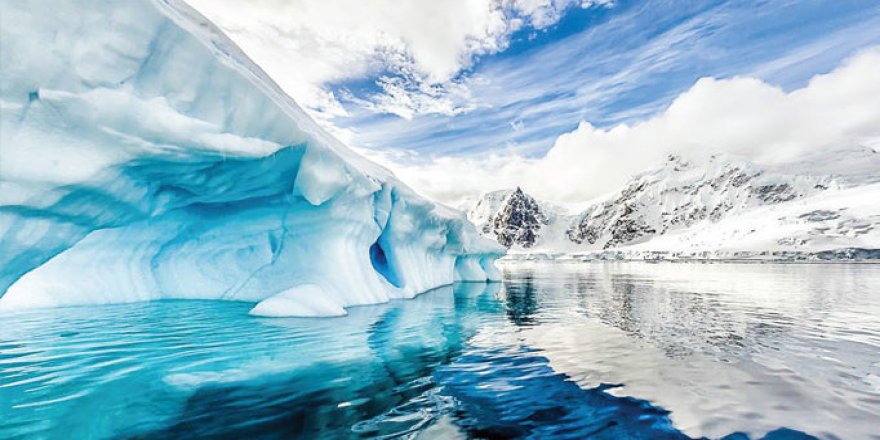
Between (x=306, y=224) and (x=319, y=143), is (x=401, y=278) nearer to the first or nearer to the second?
(x=306, y=224)

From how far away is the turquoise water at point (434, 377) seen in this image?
4.36 metres

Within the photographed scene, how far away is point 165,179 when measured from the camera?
930 cm

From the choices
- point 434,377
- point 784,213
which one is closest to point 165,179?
point 434,377

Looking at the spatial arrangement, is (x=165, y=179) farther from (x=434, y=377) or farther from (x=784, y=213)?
(x=784, y=213)

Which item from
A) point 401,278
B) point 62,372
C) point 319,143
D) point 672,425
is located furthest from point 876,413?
point 401,278

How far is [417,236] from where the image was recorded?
21.0 m

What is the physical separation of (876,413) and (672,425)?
2.50 meters

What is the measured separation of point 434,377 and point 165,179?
313 inches

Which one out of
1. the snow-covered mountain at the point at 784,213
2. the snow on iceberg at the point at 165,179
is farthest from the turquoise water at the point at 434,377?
the snow-covered mountain at the point at 784,213

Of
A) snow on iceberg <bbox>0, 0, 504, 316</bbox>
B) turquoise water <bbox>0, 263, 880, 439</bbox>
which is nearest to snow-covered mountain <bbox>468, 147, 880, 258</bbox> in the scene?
turquoise water <bbox>0, 263, 880, 439</bbox>

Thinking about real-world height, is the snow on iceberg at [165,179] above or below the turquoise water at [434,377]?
above

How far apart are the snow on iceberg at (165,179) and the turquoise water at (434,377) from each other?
2463 mm

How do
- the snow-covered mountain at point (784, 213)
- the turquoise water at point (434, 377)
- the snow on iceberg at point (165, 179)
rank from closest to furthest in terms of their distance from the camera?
the turquoise water at point (434, 377) < the snow on iceberg at point (165, 179) < the snow-covered mountain at point (784, 213)

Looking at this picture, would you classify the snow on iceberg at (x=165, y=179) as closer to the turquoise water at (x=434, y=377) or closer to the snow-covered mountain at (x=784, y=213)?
the turquoise water at (x=434, y=377)
